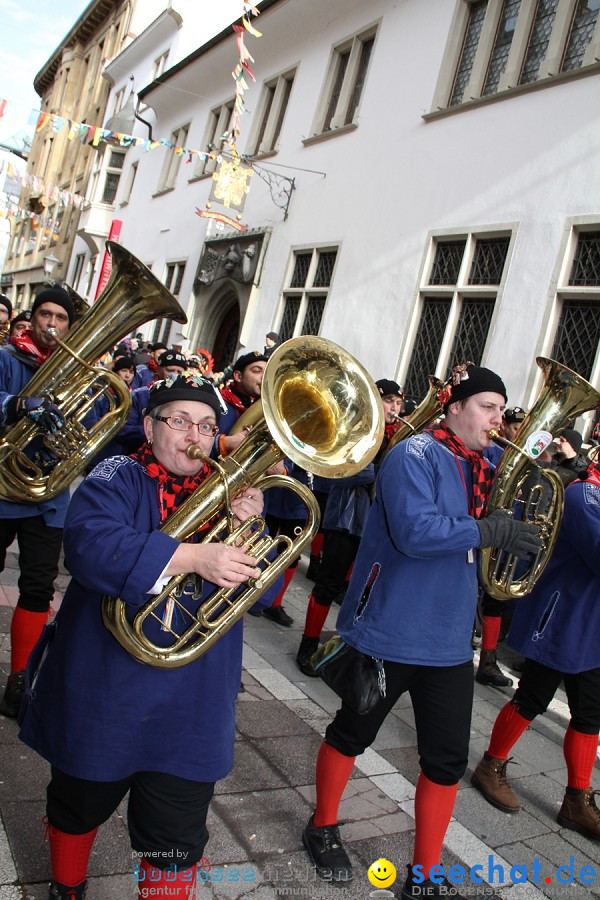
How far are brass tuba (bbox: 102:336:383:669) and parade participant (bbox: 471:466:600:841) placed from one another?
143 cm

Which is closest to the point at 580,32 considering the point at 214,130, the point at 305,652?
the point at 305,652

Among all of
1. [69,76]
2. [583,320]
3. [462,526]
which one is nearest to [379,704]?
[462,526]

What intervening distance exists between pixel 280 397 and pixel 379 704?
3.97ft

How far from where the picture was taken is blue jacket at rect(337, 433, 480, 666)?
2.58 meters

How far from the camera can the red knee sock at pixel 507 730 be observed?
3510mm

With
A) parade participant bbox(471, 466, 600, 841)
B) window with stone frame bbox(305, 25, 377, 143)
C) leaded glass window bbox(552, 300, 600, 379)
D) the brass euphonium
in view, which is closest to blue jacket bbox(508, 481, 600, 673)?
parade participant bbox(471, 466, 600, 841)

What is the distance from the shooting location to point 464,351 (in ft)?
31.2

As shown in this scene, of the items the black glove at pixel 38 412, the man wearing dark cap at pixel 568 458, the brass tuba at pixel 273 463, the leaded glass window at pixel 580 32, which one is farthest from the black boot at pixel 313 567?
the leaded glass window at pixel 580 32

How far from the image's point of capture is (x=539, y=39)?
364 inches

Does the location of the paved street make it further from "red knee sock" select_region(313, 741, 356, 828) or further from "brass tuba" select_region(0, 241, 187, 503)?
"brass tuba" select_region(0, 241, 187, 503)

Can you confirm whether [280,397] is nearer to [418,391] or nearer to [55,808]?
[55,808]

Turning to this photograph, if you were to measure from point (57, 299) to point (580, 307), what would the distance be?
6180 mm

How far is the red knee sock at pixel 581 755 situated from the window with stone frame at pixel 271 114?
13320 mm

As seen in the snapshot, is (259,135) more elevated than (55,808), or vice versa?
(259,135)
